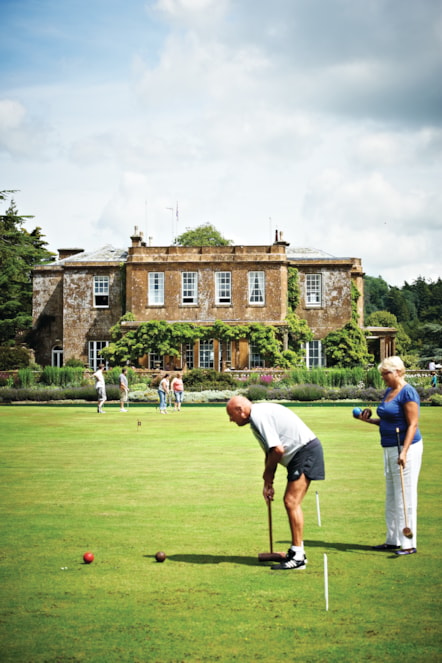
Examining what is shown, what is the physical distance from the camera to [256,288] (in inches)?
1816

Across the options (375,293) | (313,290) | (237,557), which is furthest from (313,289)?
(375,293)

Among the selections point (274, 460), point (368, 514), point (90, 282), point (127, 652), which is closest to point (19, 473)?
point (368, 514)

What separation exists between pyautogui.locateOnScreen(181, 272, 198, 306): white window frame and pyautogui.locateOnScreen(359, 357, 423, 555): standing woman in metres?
38.6

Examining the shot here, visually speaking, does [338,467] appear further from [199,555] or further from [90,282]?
[90,282]

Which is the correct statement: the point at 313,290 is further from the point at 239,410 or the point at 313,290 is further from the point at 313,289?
the point at 239,410

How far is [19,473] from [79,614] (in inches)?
299

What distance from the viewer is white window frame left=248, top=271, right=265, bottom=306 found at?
151ft

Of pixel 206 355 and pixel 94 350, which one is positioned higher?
pixel 94 350

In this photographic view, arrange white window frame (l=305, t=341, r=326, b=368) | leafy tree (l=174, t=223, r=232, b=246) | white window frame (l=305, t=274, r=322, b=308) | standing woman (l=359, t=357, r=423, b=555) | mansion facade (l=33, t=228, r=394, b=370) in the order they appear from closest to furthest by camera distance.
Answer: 1. standing woman (l=359, t=357, r=423, b=555)
2. mansion facade (l=33, t=228, r=394, b=370)
3. white window frame (l=305, t=341, r=326, b=368)
4. white window frame (l=305, t=274, r=322, b=308)
5. leafy tree (l=174, t=223, r=232, b=246)

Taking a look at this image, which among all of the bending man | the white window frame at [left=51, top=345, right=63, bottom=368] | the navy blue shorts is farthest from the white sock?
the white window frame at [left=51, top=345, right=63, bottom=368]

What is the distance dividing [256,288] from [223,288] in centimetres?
179

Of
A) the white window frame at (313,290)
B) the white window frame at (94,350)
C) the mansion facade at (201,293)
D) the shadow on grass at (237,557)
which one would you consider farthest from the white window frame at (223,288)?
the shadow on grass at (237,557)

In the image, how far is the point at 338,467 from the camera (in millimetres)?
13719

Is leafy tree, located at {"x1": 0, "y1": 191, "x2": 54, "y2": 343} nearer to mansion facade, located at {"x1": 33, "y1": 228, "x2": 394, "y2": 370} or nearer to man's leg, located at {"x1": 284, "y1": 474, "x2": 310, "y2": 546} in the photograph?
mansion facade, located at {"x1": 33, "y1": 228, "x2": 394, "y2": 370}
